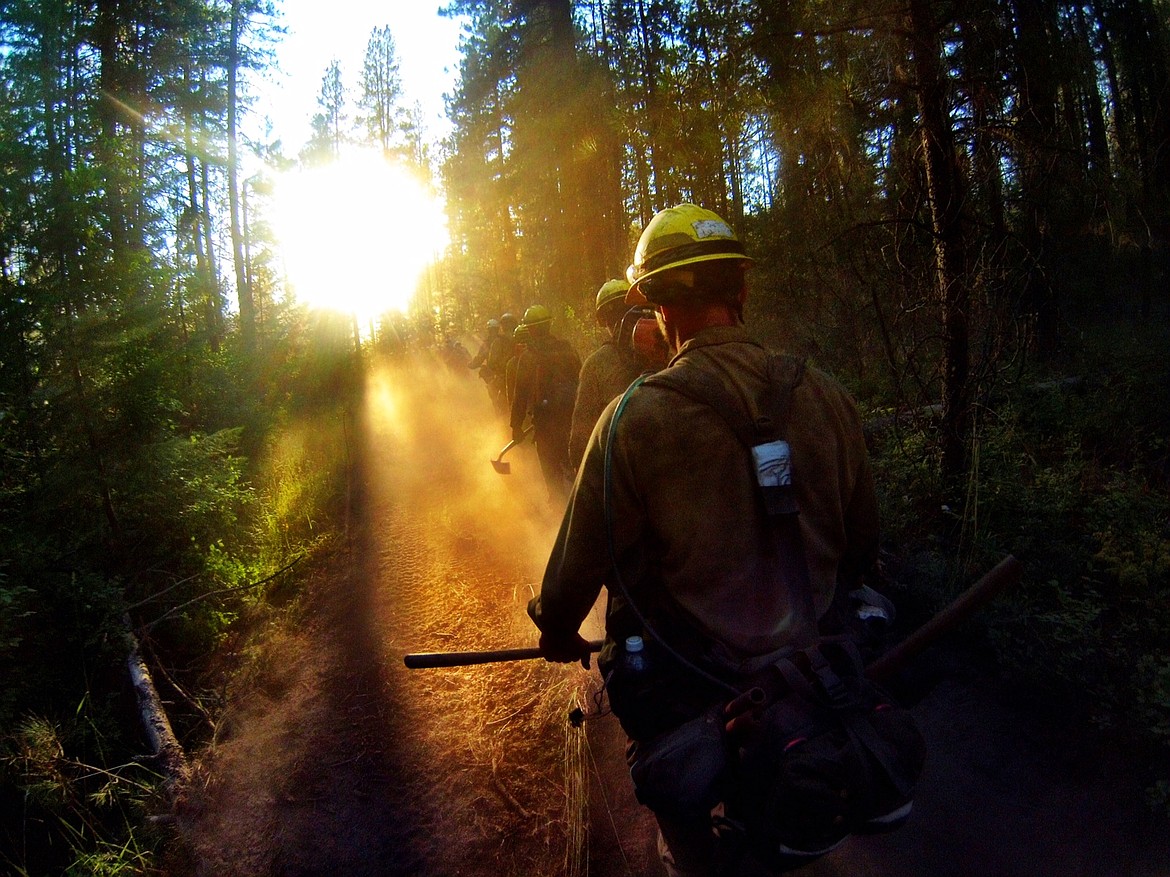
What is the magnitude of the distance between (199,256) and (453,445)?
15909mm

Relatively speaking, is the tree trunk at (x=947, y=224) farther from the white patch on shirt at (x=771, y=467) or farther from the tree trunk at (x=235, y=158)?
the tree trunk at (x=235, y=158)

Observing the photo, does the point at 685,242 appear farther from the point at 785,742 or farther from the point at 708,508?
the point at 785,742

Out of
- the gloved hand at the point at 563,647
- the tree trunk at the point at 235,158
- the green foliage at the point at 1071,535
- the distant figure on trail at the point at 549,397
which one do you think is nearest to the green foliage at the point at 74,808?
the gloved hand at the point at 563,647

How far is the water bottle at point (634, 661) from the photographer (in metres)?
1.73

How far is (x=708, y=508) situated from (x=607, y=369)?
257 cm

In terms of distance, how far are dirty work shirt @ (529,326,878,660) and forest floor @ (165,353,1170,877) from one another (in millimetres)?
572

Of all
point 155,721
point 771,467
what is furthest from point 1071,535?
point 155,721

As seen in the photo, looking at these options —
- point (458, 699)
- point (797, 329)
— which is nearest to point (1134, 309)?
point (797, 329)

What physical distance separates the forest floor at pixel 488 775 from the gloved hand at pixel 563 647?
1.02m

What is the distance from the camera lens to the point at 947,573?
3816 millimetres

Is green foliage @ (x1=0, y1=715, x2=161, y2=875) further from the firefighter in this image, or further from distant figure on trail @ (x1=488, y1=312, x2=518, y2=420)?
distant figure on trail @ (x1=488, y1=312, x2=518, y2=420)

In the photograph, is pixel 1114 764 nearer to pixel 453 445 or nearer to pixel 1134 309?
pixel 453 445

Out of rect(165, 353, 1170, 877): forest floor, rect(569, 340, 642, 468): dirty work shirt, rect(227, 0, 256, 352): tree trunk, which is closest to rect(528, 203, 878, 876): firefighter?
rect(165, 353, 1170, 877): forest floor

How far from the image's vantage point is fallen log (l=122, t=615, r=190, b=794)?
3740 mm
